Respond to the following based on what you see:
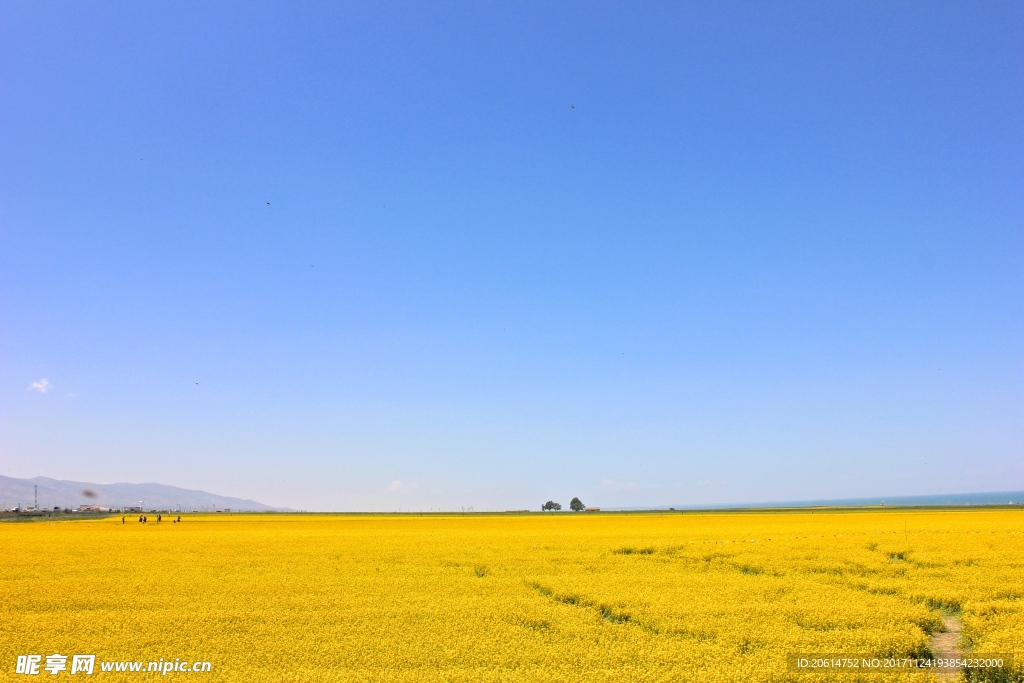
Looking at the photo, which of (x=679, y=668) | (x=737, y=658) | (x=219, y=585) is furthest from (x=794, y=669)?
(x=219, y=585)

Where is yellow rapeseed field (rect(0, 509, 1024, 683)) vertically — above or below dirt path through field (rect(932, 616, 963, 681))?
above

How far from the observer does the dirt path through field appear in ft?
33.6

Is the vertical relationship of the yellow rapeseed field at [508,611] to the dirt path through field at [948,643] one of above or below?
above

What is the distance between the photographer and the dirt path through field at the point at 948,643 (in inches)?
403

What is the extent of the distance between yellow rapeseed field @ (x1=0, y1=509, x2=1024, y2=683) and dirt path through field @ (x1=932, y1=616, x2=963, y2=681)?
27 cm

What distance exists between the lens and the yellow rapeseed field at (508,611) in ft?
34.3

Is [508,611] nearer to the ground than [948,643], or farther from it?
farther from it

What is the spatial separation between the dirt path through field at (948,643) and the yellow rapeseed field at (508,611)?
0.27 meters

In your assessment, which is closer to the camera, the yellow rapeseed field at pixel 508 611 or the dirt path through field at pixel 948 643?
the dirt path through field at pixel 948 643

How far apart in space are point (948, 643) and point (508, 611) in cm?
862

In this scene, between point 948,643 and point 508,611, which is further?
point 508,611

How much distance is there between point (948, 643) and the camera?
12086 millimetres

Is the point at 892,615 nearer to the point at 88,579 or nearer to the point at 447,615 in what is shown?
the point at 447,615

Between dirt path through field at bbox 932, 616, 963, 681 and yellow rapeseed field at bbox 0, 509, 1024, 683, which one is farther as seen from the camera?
yellow rapeseed field at bbox 0, 509, 1024, 683
